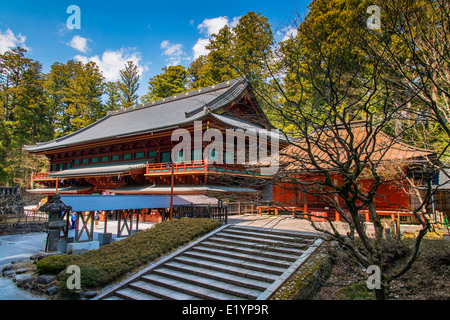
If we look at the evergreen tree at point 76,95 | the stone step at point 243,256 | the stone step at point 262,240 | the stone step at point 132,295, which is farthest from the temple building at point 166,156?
the evergreen tree at point 76,95

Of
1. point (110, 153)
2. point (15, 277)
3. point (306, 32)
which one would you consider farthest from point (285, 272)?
point (110, 153)

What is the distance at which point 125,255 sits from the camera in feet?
30.9

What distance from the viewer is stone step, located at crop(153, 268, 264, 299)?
682 centimetres

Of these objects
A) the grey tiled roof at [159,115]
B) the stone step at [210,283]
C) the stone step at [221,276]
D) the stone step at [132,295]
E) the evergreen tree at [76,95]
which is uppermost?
the evergreen tree at [76,95]

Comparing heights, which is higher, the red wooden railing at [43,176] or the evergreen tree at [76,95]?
the evergreen tree at [76,95]

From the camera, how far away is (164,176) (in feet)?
70.4

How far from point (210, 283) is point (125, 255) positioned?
11.9ft

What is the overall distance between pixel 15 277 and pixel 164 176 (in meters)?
13.0

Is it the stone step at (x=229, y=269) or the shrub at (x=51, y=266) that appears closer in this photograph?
the stone step at (x=229, y=269)

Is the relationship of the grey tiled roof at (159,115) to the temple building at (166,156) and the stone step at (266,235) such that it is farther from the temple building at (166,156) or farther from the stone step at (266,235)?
the stone step at (266,235)

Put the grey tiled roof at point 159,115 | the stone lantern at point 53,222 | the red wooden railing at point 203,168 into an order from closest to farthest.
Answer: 1. the stone lantern at point 53,222
2. the red wooden railing at point 203,168
3. the grey tiled roof at point 159,115

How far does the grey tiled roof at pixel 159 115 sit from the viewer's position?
69.5ft

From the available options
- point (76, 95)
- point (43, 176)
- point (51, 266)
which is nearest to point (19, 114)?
point (76, 95)
